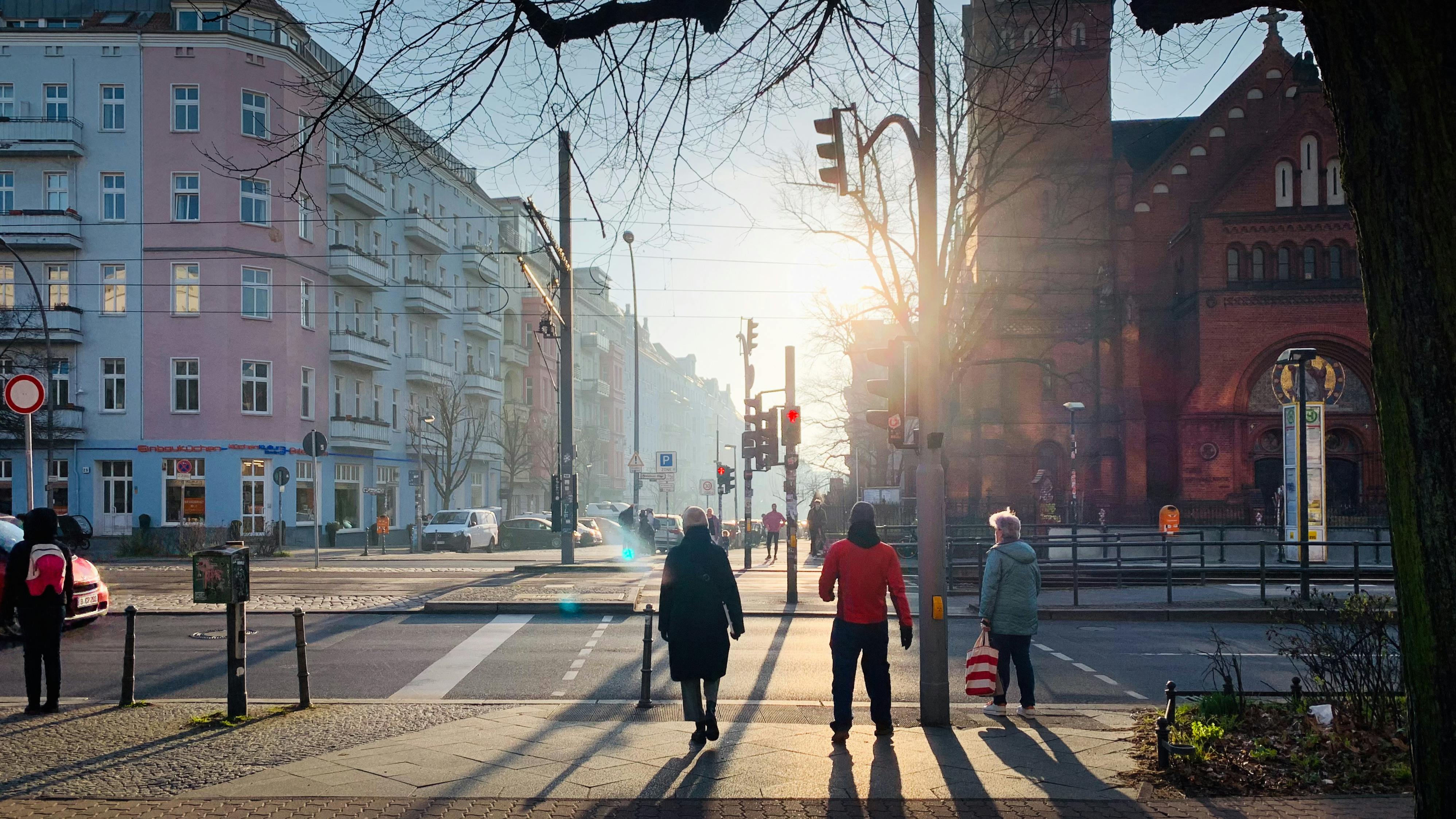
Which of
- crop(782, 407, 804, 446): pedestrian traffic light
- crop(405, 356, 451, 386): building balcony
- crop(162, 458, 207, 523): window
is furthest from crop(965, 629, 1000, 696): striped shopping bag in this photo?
crop(405, 356, 451, 386): building balcony

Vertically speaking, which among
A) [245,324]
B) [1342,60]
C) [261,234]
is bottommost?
[1342,60]

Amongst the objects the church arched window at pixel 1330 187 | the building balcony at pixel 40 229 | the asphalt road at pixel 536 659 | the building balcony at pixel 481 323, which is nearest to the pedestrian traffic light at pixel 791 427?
the asphalt road at pixel 536 659

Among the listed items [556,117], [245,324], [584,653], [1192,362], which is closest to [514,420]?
[245,324]

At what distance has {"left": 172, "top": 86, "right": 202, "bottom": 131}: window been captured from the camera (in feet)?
137

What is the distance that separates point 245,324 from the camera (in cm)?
4256

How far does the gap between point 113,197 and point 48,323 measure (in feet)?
17.9

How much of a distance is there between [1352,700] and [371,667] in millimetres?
9216

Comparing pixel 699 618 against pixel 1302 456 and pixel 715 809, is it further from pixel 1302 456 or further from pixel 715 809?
pixel 1302 456

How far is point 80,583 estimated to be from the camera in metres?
14.7

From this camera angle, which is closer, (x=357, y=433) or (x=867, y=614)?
(x=867, y=614)

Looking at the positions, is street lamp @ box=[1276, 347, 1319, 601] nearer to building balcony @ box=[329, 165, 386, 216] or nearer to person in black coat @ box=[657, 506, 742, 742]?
person in black coat @ box=[657, 506, 742, 742]

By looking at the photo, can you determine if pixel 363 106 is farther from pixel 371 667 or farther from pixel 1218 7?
pixel 371 667

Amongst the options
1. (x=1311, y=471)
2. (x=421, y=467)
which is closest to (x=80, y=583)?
(x=1311, y=471)

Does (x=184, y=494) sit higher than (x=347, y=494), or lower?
higher
